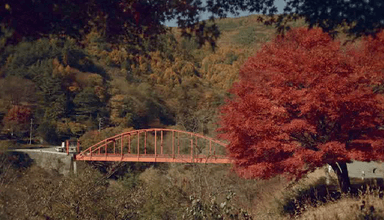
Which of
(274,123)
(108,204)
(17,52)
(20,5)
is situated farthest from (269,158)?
(17,52)

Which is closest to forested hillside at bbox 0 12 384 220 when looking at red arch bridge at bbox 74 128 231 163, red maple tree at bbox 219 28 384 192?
red maple tree at bbox 219 28 384 192

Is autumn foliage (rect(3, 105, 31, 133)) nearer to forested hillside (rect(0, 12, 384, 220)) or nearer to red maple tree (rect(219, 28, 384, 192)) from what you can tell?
forested hillside (rect(0, 12, 384, 220))

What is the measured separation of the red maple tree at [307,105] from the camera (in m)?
7.21

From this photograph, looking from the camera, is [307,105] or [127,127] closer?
[307,105]

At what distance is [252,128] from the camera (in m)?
7.68

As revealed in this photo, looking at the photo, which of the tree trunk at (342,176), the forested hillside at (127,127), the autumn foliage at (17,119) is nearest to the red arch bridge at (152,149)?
the forested hillside at (127,127)

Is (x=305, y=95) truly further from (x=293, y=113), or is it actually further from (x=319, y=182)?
(x=319, y=182)

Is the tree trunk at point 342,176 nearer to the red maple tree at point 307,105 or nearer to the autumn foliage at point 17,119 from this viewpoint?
the red maple tree at point 307,105

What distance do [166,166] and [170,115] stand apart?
3243 centimetres

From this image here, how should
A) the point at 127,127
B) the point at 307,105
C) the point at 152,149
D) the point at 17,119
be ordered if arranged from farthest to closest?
1. the point at 127,127
2. the point at 17,119
3. the point at 152,149
4. the point at 307,105

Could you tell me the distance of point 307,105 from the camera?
281 inches

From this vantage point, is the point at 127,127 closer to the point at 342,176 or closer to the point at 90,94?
the point at 90,94

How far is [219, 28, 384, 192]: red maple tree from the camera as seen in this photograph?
23.7 feet

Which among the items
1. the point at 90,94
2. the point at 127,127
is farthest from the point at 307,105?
the point at 90,94
